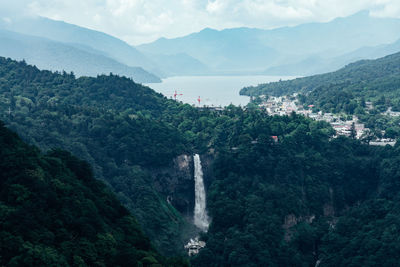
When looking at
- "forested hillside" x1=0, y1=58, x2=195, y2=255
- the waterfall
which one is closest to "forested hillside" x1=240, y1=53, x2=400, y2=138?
the waterfall

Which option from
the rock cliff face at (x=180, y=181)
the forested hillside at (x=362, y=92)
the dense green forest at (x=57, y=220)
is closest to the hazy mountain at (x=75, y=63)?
the forested hillside at (x=362, y=92)

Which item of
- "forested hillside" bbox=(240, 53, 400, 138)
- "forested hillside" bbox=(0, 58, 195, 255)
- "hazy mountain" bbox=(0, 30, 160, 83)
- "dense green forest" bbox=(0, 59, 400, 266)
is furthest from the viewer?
"hazy mountain" bbox=(0, 30, 160, 83)

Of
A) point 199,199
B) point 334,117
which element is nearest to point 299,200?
point 199,199

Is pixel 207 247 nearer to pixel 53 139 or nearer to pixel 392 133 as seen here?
pixel 53 139

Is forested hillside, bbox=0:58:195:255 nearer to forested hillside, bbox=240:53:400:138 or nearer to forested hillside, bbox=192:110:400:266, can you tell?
forested hillside, bbox=192:110:400:266

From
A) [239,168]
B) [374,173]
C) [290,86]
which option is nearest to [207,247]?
[239,168]
